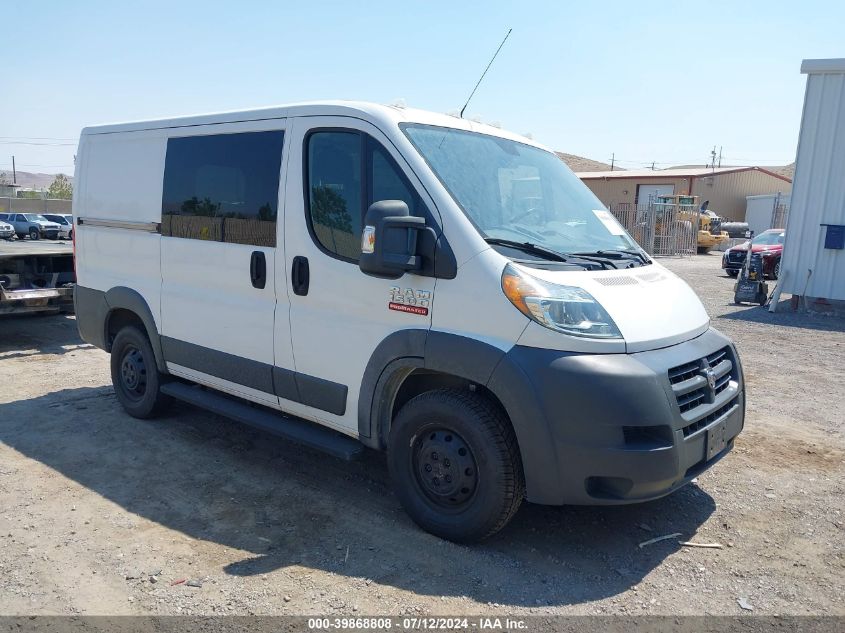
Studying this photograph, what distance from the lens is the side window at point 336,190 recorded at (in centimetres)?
411

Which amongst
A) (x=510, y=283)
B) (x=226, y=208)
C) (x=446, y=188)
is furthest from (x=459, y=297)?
(x=226, y=208)

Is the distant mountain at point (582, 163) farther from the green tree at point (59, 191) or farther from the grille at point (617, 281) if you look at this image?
the grille at point (617, 281)

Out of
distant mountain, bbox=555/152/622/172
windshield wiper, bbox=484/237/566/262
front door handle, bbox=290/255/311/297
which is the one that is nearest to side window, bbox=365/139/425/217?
windshield wiper, bbox=484/237/566/262

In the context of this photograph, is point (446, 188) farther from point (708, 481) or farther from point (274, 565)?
point (708, 481)

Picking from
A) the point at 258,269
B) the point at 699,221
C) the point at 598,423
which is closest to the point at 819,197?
the point at 598,423

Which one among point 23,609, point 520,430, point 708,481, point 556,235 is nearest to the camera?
point 23,609

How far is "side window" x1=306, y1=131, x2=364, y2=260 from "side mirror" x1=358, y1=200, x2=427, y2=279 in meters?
0.39

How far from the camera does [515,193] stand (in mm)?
4203

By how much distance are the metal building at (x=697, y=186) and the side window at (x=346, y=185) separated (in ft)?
133

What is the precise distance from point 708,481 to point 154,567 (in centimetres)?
357

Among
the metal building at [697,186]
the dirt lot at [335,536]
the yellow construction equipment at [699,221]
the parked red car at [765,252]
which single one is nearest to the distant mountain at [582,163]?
the metal building at [697,186]

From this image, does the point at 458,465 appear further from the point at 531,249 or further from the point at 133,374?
the point at 133,374

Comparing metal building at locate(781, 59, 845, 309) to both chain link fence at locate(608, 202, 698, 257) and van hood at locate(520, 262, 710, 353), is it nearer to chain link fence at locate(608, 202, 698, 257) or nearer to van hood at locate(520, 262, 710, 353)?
van hood at locate(520, 262, 710, 353)

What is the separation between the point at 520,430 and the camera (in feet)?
11.3
